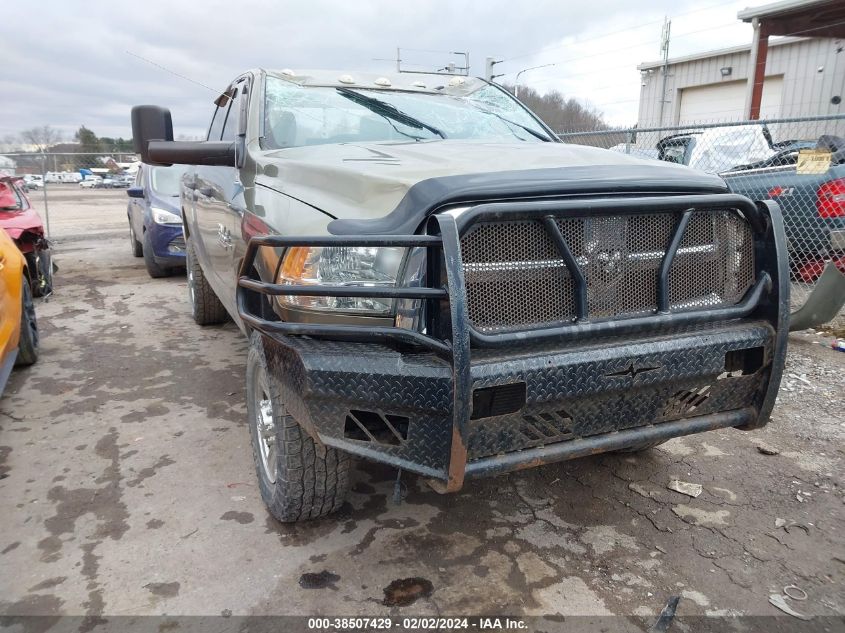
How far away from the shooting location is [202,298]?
574cm

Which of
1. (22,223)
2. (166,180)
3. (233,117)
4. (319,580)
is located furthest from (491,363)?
(166,180)

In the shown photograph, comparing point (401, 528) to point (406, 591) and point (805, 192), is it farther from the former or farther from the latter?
point (805, 192)

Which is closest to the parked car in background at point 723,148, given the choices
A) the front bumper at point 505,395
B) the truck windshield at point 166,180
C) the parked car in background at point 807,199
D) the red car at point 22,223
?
the parked car in background at point 807,199

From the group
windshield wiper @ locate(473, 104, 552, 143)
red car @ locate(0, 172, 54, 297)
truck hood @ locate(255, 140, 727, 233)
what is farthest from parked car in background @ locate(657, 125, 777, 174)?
red car @ locate(0, 172, 54, 297)

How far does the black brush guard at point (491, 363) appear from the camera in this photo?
6.24 ft

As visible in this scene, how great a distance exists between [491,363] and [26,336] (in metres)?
4.11

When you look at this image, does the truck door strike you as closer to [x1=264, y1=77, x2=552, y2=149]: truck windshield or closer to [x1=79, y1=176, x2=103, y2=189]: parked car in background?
[x1=264, y1=77, x2=552, y2=149]: truck windshield

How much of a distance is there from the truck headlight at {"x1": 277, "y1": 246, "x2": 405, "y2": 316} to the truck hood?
0.33 ft

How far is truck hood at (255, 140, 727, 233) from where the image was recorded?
6.77 feet

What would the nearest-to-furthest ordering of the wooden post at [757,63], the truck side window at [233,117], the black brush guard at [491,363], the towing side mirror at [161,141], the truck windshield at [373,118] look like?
the black brush guard at [491,363]
the towing side mirror at [161,141]
the truck windshield at [373,118]
the truck side window at [233,117]
the wooden post at [757,63]

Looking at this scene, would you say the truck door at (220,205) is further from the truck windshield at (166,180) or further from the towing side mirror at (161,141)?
the truck windshield at (166,180)

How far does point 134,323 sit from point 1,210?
63.7 inches

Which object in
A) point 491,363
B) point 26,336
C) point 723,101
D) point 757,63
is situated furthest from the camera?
point 723,101

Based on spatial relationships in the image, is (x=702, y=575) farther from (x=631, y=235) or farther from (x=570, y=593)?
(x=631, y=235)
